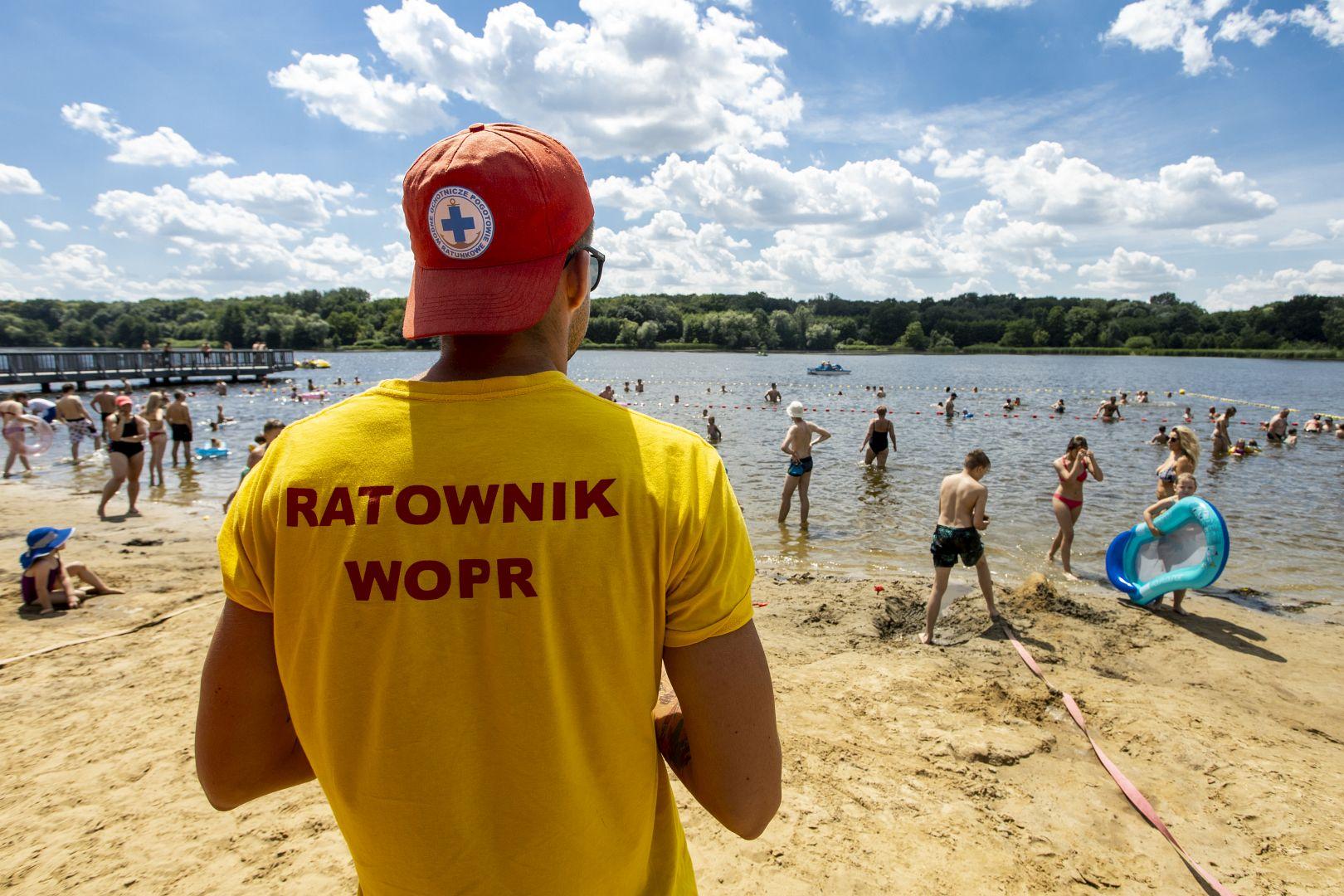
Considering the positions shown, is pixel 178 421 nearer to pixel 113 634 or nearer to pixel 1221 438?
pixel 113 634

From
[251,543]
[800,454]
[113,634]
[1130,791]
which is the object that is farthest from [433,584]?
[800,454]

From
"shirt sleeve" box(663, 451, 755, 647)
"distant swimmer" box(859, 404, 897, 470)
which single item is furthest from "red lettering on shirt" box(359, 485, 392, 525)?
"distant swimmer" box(859, 404, 897, 470)

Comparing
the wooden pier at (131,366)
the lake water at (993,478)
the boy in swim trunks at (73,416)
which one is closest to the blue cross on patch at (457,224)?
the lake water at (993,478)

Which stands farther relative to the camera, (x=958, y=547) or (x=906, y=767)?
(x=958, y=547)

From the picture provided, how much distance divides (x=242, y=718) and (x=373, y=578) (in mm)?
464

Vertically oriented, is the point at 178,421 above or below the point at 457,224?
below

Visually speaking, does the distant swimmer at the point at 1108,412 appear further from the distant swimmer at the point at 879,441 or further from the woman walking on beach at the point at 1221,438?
the distant swimmer at the point at 879,441

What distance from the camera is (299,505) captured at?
3.22 ft

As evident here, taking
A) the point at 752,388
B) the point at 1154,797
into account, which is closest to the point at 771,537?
the point at 1154,797

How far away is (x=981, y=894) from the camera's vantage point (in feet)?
11.2

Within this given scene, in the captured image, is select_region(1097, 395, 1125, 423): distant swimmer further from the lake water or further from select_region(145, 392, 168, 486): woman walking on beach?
select_region(145, 392, 168, 486): woman walking on beach

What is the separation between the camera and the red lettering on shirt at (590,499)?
3.10ft

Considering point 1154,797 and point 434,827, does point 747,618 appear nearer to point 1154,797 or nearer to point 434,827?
point 434,827

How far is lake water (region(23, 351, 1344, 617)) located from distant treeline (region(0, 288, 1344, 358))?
71.4m
